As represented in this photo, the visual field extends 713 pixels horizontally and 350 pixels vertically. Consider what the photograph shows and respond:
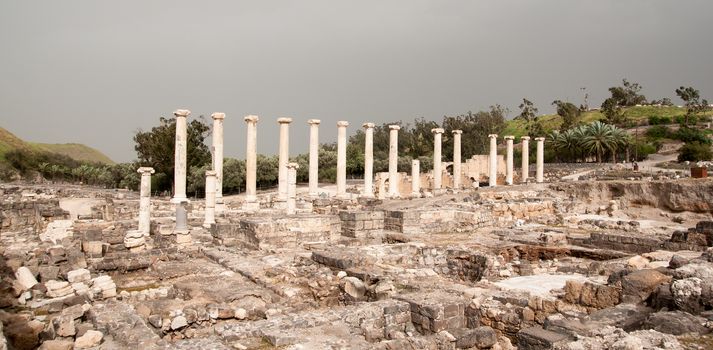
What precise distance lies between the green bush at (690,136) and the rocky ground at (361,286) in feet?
139

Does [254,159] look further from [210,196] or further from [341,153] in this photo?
[210,196]

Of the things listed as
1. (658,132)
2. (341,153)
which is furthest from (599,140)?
(341,153)

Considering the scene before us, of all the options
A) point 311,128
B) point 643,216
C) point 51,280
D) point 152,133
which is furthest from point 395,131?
point 152,133

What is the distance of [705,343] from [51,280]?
11.2 metres

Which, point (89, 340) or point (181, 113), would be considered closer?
point (89, 340)

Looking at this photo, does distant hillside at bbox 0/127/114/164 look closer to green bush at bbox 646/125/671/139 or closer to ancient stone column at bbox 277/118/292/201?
ancient stone column at bbox 277/118/292/201

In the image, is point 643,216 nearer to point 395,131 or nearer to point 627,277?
point 395,131

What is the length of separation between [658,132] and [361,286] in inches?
2538

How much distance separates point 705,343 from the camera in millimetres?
5211

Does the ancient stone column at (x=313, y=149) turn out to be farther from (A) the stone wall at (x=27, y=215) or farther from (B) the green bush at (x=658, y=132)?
(B) the green bush at (x=658, y=132)

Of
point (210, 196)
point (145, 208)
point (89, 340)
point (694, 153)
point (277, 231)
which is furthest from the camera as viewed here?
point (694, 153)

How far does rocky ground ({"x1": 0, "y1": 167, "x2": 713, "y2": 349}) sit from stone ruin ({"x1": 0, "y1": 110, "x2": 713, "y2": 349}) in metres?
0.03

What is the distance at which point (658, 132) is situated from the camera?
6216cm

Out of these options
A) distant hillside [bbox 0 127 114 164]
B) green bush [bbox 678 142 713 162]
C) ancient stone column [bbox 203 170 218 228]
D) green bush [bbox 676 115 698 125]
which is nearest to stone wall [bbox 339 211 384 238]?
ancient stone column [bbox 203 170 218 228]
